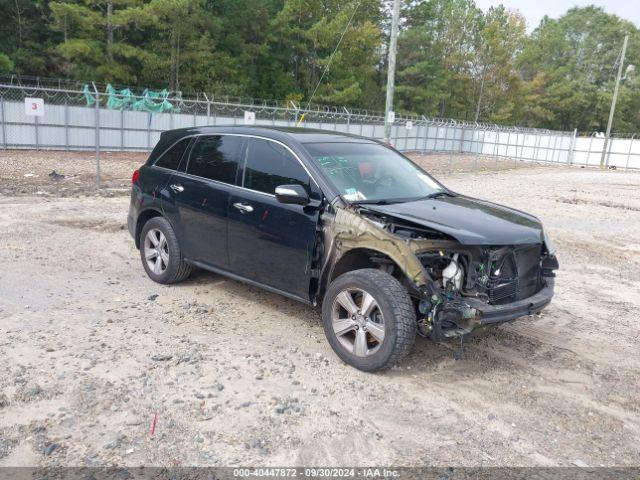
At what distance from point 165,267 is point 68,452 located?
313 centimetres

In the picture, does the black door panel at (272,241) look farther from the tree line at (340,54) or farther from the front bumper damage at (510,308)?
the tree line at (340,54)

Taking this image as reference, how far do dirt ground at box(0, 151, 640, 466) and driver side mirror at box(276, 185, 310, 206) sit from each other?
3.98 ft

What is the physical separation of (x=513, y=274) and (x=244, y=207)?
Result: 239cm

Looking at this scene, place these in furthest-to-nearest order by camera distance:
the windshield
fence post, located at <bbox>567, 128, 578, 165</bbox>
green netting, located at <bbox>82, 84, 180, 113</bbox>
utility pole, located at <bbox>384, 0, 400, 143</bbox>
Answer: fence post, located at <bbox>567, 128, 578, 165</bbox> → green netting, located at <bbox>82, 84, 180, 113</bbox> → utility pole, located at <bbox>384, 0, 400, 143</bbox> → the windshield

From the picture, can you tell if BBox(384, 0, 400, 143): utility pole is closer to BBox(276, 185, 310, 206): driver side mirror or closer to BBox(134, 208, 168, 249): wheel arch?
BBox(134, 208, 168, 249): wheel arch

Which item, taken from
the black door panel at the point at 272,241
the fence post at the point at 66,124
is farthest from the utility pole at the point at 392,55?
the fence post at the point at 66,124

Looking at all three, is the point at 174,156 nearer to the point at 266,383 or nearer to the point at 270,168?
the point at 270,168

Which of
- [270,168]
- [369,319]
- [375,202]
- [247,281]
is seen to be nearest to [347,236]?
[375,202]

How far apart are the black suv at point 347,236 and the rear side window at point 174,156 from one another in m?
0.01

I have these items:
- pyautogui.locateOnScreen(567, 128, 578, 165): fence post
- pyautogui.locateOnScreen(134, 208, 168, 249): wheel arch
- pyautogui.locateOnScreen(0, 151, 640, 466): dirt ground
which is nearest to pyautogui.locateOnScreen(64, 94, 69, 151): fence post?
pyautogui.locateOnScreen(0, 151, 640, 466): dirt ground

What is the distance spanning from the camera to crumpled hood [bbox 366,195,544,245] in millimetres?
4227

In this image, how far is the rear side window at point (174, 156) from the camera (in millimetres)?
6215

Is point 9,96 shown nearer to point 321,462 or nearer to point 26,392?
point 26,392

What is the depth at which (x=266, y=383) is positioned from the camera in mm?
4242
